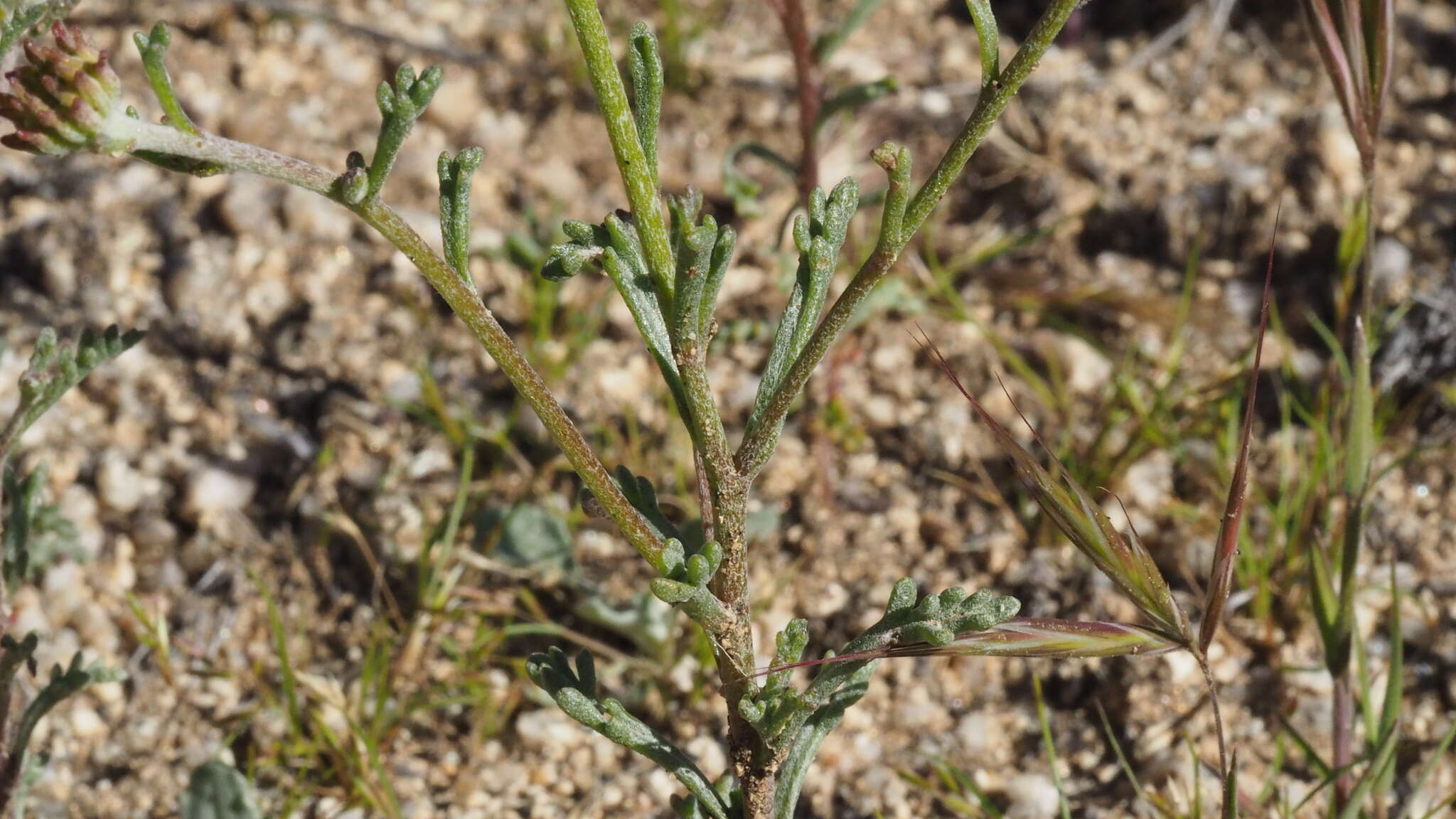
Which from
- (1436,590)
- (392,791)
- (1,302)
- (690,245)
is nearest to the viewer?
(690,245)

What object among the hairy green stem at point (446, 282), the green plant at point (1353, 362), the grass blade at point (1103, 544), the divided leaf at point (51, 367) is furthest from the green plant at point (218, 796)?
the green plant at point (1353, 362)

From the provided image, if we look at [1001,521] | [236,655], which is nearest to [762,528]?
[1001,521]

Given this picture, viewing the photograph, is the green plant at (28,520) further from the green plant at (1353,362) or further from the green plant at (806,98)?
the green plant at (1353,362)

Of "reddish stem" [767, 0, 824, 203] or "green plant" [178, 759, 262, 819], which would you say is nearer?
"green plant" [178, 759, 262, 819]

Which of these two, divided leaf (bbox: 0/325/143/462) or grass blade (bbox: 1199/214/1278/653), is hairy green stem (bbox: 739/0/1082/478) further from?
divided leaf (bbox: 0/325/143/462)

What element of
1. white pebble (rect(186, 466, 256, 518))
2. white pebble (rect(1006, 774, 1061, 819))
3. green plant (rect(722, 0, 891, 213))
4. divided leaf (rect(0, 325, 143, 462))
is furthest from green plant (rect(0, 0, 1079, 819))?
white pebble (rect(186, 466, 256, 518))

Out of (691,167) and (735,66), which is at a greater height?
(735,66)

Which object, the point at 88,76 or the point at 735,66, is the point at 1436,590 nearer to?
the point at 735,66
